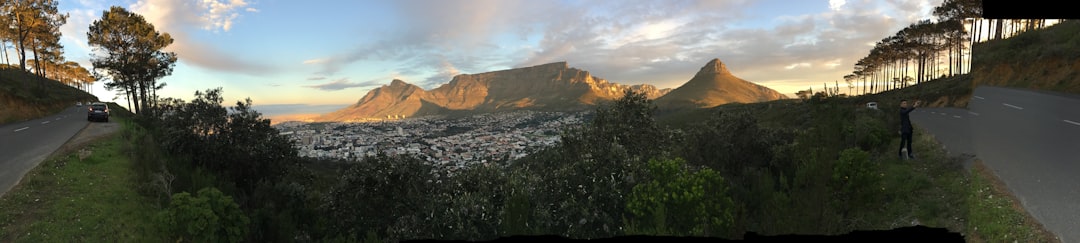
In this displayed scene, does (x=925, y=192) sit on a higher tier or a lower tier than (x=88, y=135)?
lower

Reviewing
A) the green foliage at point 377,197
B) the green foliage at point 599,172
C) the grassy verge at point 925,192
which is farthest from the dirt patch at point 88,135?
the grassy verge at point 925,192

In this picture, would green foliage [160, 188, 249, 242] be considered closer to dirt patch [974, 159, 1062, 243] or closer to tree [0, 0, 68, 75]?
dirt patch [974, 159, 1062, 243]

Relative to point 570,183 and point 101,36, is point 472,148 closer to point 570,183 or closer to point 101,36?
point 101,36

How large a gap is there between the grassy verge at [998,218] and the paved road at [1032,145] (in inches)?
5.6

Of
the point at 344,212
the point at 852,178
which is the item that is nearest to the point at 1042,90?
the point at 852,178

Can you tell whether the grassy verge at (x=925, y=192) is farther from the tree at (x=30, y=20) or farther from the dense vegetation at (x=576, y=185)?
the tree at (x=30, y=20)

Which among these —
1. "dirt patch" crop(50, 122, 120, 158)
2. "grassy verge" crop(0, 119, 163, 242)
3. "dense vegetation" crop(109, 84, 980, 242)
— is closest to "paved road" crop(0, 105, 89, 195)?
"dirt patch" crop(50, 122, 120, 158)

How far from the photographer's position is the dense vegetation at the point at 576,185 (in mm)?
10648

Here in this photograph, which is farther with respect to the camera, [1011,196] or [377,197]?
[377,197]

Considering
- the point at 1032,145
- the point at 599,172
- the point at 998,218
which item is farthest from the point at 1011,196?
the point at 599,172

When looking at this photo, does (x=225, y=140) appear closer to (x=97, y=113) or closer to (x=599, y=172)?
(x=97, y=113)

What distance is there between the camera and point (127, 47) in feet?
127

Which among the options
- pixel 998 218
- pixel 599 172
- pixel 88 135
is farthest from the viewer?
pixel 88 135

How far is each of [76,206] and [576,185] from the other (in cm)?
1713
